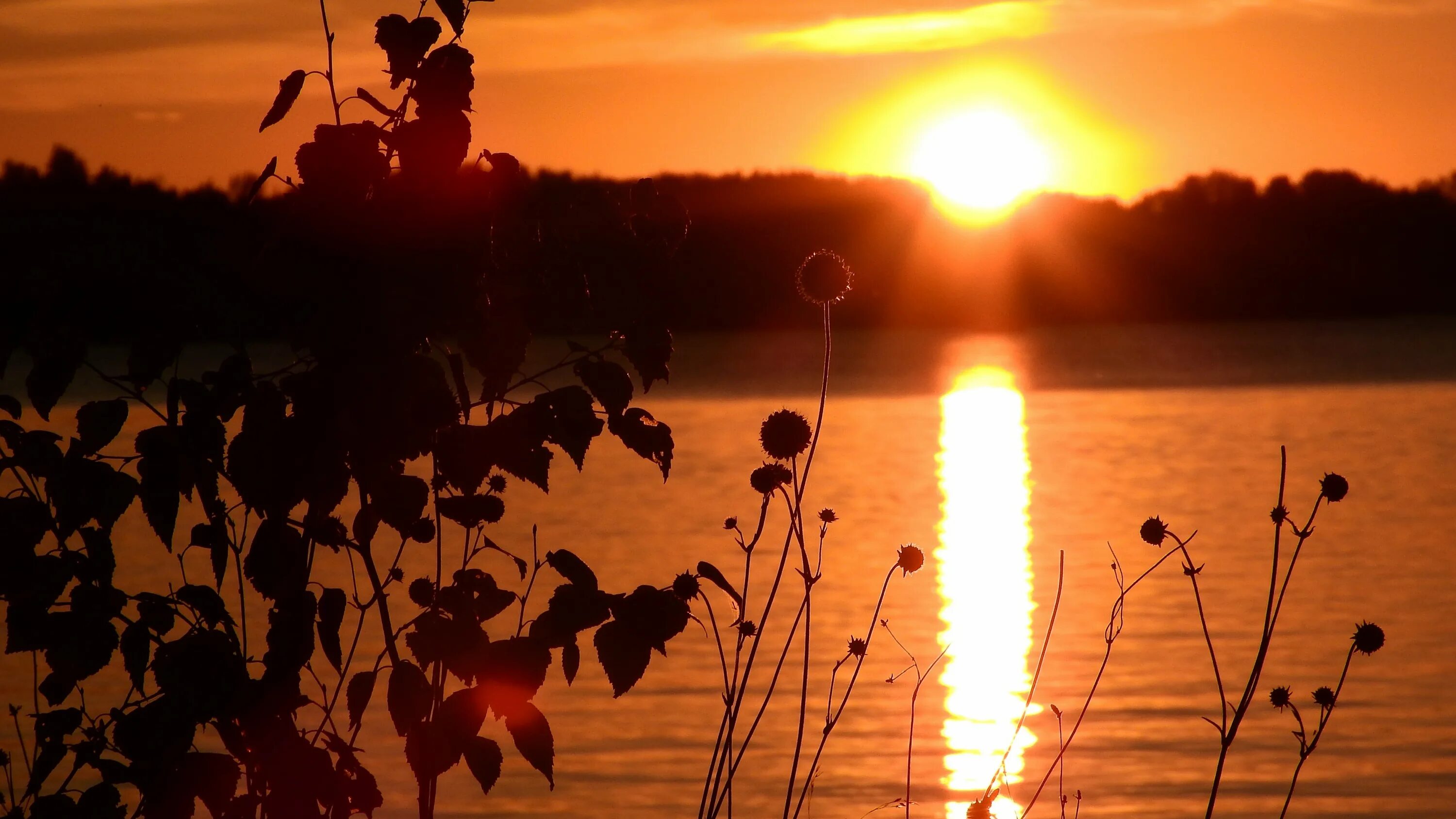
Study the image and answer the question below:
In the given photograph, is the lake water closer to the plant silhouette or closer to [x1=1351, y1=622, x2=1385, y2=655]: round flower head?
[x1=1351, y1=622, x2=1385, y2=655]: round flower head

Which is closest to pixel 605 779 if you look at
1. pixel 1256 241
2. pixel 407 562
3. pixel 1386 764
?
pixel 1386 764

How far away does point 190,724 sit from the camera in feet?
7.39

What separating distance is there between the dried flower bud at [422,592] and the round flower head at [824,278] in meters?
0.90

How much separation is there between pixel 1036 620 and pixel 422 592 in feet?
34.4

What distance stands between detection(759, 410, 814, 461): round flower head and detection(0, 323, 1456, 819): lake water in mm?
1102

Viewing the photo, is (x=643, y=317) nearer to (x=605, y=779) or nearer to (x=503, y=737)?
(x=605, y=779)

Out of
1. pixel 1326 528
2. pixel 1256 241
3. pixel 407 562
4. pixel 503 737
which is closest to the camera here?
pixel 503 737

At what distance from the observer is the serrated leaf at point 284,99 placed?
7.27 feet

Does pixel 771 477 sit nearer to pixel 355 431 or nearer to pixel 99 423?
pixel 355 431

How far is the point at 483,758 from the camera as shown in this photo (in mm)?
2330

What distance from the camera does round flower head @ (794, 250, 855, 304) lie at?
10.1 feet

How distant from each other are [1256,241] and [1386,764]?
76658mm

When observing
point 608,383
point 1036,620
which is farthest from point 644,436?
point 1036,620

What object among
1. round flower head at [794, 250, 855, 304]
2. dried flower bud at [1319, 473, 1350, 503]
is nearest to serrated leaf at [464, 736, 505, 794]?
round flower head at [794, 250, 855, 304]
